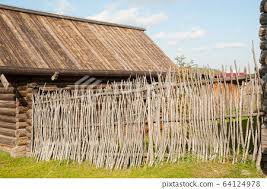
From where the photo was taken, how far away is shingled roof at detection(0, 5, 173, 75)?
11.8 meters

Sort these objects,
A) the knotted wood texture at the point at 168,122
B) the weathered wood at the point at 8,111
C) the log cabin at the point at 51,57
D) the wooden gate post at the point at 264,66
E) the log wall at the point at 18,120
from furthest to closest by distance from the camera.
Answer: the weathered wood at the point at 8,111 → the log cabin at the point at 51,57 → the log wall at the point at 18,120 → the knotted wood texture at the point at 168,122 → the wooden gate post at the point at 264,66

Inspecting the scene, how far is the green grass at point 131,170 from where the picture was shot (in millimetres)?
6816

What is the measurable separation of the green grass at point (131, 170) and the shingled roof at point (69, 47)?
9.60 feet

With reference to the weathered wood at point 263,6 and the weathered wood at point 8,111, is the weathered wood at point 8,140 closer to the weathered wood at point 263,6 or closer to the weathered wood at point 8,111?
the weathered wood at point 8,111

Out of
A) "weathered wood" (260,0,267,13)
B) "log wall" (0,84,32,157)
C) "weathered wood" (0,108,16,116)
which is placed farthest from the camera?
"weathered wood" (0,108,16,116)

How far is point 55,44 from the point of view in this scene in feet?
44.4

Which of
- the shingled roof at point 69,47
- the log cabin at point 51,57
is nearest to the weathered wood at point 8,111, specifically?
the log cabin at point 51,57

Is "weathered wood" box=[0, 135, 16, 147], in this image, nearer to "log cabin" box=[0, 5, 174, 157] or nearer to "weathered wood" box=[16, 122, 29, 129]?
"log cabin" box=[0, 5, 174, 157]

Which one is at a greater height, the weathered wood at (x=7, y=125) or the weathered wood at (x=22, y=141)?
the weathered wood at (x=7, y=125)

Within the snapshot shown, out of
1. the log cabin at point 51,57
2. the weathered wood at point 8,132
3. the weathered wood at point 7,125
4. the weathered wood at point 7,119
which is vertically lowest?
the weathered wood at point 8,132

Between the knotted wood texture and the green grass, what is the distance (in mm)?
226

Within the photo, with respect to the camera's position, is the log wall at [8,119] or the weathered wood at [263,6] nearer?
the weathered wood at [263,6]

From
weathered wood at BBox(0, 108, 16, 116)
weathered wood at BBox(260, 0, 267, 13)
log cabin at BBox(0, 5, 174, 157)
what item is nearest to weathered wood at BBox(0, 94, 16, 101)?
log cabin at BBox(0, 5, 174, 157)
